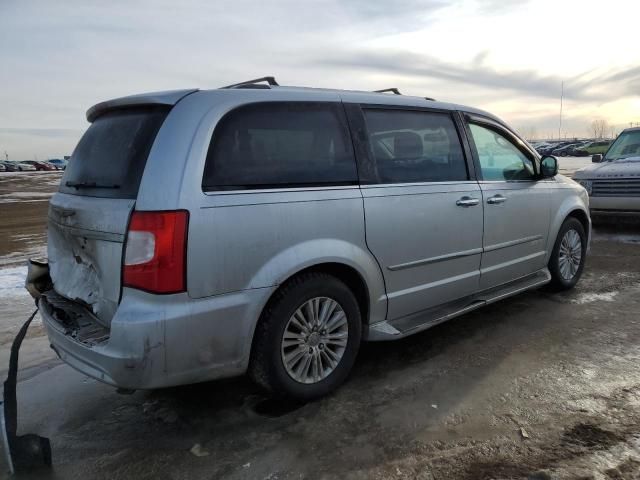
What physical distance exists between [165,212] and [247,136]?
68 cm

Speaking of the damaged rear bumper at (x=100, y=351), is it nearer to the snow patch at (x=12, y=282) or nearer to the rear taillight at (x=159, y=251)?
the rear taillight at (x=159, y=251)

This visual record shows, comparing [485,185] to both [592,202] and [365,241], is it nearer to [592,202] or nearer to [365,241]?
[365,241]

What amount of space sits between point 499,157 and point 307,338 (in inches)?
99.1

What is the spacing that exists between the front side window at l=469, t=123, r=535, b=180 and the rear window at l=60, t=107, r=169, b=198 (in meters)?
2.62

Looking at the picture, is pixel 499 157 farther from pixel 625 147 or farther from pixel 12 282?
pixel 625 147

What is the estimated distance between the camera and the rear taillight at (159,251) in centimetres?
263

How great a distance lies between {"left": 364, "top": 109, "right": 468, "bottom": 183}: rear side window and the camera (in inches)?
143

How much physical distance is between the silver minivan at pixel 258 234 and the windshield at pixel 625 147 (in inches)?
274

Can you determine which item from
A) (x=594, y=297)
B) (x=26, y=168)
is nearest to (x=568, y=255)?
(x=594, y=297)

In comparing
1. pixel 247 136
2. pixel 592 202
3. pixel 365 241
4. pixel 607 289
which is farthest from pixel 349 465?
pixel 592 202

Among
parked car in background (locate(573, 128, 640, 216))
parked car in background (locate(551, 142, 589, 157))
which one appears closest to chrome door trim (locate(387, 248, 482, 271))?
parked car in background (locate(573, 128, 640, 216))

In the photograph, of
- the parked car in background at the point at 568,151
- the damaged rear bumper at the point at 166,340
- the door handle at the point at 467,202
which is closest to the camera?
the damaged rear bumper at the point at 166,340

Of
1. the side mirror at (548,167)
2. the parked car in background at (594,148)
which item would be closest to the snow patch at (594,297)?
the side mirror at (548,167)

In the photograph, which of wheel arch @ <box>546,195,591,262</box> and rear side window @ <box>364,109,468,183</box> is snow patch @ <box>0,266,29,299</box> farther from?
wheel arch @ <box>546,195,591,262</box>
